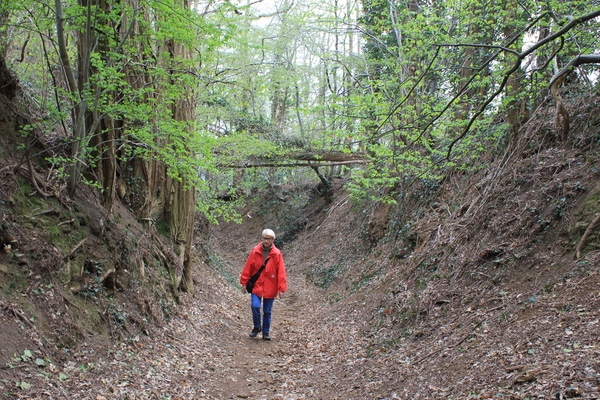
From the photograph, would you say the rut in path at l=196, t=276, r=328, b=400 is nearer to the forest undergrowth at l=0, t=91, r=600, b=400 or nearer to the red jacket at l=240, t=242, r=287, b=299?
the forest undergrowth at l=0, t=91, r=600, b=400

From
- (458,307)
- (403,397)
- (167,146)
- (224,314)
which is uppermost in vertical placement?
(167,146)

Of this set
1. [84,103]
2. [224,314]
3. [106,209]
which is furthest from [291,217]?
[84,103]

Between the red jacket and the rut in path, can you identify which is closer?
the rut in path

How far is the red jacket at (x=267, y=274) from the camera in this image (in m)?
7.12

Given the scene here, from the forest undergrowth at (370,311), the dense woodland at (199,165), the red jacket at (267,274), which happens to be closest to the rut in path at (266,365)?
the forest undergrowth at (370,311)

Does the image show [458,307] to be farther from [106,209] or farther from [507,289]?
[106,209]

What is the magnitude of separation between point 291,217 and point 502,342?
19165 mm

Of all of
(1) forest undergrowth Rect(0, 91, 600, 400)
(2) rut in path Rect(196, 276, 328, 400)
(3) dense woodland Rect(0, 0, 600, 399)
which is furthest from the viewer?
(2) rut in path Rect(196, 276, 328, 400)

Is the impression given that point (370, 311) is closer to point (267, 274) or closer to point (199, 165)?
point (267, 274)

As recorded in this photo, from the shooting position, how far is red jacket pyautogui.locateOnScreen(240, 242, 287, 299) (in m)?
7.12

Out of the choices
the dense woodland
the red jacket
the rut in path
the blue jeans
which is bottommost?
the rut in path

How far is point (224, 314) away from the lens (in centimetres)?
881

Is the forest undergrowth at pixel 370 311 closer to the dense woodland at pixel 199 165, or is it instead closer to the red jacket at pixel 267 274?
the dense woodland at pixel 199 165

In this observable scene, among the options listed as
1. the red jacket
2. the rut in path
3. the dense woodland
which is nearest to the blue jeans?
the red jacket
